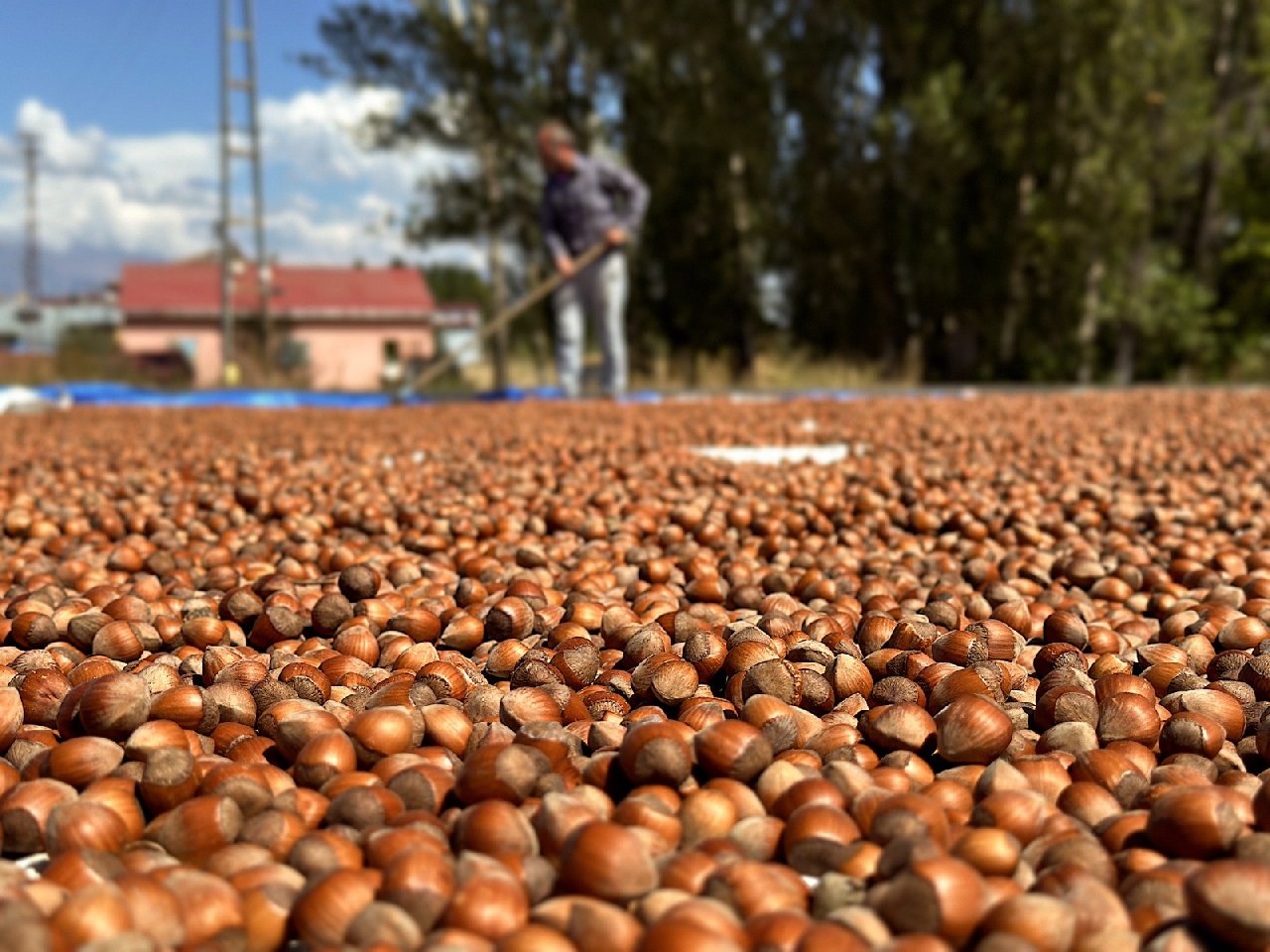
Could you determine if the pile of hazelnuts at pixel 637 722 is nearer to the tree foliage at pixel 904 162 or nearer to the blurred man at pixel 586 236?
the blurred man at pixel 586 236

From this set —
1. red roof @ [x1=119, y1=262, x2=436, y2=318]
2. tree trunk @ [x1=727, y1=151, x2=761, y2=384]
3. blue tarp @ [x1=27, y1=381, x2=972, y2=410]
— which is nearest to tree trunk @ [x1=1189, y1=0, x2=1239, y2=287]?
tree trunk @ [x1=727, y1=151, x2=761, y2=384]

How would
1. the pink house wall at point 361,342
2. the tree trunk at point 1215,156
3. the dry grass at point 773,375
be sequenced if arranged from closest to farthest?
the dry grass at point 773,375, the tree trunk at point 1215,156, the pink house wall at point 361,342

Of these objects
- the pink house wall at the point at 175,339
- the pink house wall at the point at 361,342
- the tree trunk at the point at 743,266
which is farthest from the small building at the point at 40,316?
the tree trunk at the point at 743,266

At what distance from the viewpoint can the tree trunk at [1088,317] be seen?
14039 mm

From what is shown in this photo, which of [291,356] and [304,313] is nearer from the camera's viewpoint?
[291,356]

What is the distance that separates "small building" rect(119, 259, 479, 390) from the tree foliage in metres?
14.7

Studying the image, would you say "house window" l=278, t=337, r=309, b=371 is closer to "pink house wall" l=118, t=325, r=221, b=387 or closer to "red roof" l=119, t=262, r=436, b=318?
"red roof" l=119, t=262, r=436, b=318

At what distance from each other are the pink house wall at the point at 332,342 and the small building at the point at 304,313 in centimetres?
3

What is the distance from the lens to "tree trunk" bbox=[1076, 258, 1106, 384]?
14039 millimetres

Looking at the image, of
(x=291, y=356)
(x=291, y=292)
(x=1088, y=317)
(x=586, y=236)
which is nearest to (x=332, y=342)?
(x=291, y=292)

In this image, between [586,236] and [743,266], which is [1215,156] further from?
[586,236]

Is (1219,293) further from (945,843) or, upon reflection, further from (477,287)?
(477,287)

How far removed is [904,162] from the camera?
13.6 m

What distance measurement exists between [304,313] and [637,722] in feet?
101
